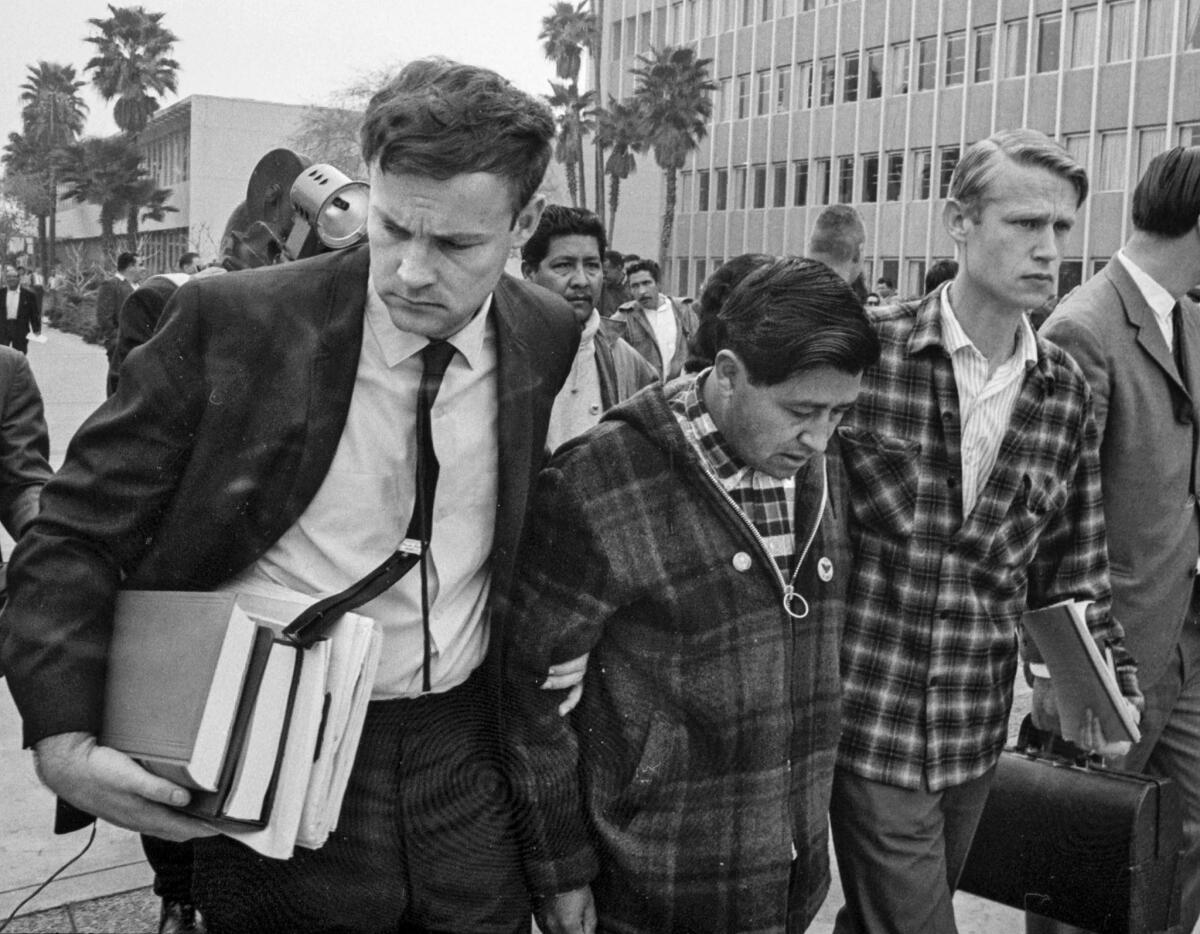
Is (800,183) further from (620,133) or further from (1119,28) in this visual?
(1119,28)

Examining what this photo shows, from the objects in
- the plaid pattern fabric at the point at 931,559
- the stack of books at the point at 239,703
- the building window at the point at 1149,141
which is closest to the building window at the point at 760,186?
the building window at the point at 1149,141

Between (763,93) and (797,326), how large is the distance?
50194 millimetres

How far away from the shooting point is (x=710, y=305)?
452 centimetres

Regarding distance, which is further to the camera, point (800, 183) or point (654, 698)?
point (800, 183)

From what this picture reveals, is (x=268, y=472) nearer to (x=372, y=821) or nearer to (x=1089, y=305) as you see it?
(x=372, y=821)

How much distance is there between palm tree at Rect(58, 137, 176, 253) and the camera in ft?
192

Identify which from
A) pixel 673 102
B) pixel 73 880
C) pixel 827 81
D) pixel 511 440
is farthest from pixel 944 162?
pixel 511 440

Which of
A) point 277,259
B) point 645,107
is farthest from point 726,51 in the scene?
point 277,259

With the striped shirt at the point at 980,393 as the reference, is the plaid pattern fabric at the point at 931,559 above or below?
below

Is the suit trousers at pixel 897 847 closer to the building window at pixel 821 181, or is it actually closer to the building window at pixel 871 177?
the building window at pixel 871 177

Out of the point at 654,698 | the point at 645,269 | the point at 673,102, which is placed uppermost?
the point at 673,102

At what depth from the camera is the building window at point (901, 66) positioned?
4369 centimetres

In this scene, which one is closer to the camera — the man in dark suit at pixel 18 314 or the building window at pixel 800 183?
the man in dark suit at pixel 18 314

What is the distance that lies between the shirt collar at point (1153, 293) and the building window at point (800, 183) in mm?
45527
